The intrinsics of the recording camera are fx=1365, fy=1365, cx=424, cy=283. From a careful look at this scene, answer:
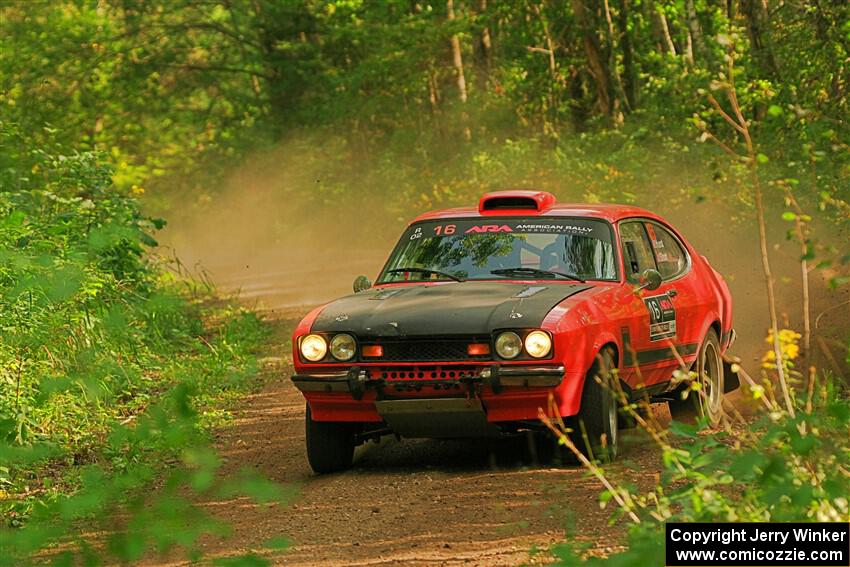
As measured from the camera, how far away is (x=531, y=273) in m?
9.07

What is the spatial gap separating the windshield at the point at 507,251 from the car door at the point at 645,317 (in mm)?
229

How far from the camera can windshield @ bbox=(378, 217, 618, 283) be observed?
915 cm

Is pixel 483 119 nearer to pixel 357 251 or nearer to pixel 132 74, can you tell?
pixel 357 251

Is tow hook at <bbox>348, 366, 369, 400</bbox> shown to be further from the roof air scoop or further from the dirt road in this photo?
the roof air scoop

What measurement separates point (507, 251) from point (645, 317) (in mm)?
1032

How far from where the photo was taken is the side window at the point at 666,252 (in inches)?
392

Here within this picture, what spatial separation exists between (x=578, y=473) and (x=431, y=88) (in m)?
29.1

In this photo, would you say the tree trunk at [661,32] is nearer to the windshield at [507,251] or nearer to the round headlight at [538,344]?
the windshield at [507,251]

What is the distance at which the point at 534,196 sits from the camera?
969 cm

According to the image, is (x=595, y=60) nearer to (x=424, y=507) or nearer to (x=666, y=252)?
(x=666, y=252)

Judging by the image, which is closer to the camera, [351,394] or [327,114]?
[351,394]

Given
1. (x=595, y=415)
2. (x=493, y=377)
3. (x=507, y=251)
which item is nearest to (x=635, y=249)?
(x=507, y=251)

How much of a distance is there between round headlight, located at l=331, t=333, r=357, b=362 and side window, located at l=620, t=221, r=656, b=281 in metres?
2.08

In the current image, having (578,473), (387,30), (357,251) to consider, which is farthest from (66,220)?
(387,30)
